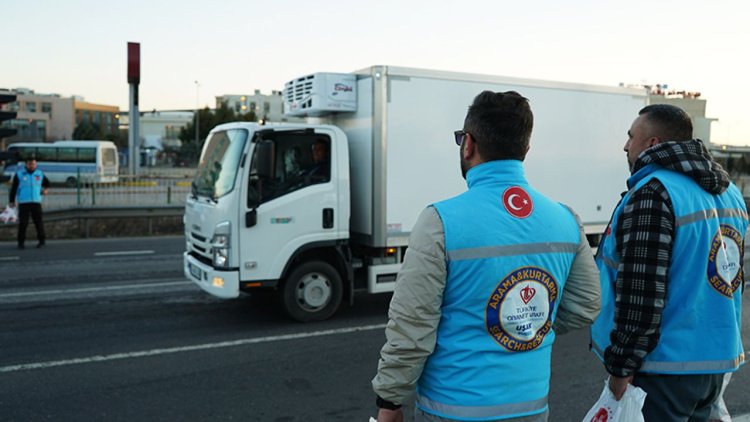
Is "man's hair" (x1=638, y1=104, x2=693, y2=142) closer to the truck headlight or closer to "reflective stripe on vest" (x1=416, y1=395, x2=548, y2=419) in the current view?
"reflective stripe on vest" (x1=416, y1=395, x2=548, y2=419)

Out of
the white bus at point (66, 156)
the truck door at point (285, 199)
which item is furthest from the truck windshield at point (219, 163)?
the white bus at point (66, 156)

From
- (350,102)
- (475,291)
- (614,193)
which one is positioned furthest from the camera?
(614,193)

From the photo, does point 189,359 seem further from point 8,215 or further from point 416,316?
point 8,215

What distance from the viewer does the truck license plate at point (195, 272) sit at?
23.8 feet

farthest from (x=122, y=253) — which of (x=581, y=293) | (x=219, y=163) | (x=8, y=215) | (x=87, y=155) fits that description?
(x=87, y=155)

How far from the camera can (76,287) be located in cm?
934

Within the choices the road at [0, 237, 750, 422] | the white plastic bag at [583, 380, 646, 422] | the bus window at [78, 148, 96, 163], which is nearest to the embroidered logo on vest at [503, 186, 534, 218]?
the white plastic bag at [583, 380, 646, 422]

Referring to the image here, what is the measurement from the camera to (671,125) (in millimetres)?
2646

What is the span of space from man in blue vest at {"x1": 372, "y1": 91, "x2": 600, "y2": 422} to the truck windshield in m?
5.21

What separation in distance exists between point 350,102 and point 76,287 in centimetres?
502

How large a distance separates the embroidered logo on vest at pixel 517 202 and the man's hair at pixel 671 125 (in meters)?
0.89

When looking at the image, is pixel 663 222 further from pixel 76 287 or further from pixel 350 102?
pixel 76 287

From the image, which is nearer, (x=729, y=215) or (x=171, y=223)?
(x=729, y=215)

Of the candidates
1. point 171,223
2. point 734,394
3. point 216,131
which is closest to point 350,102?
point 216,131
